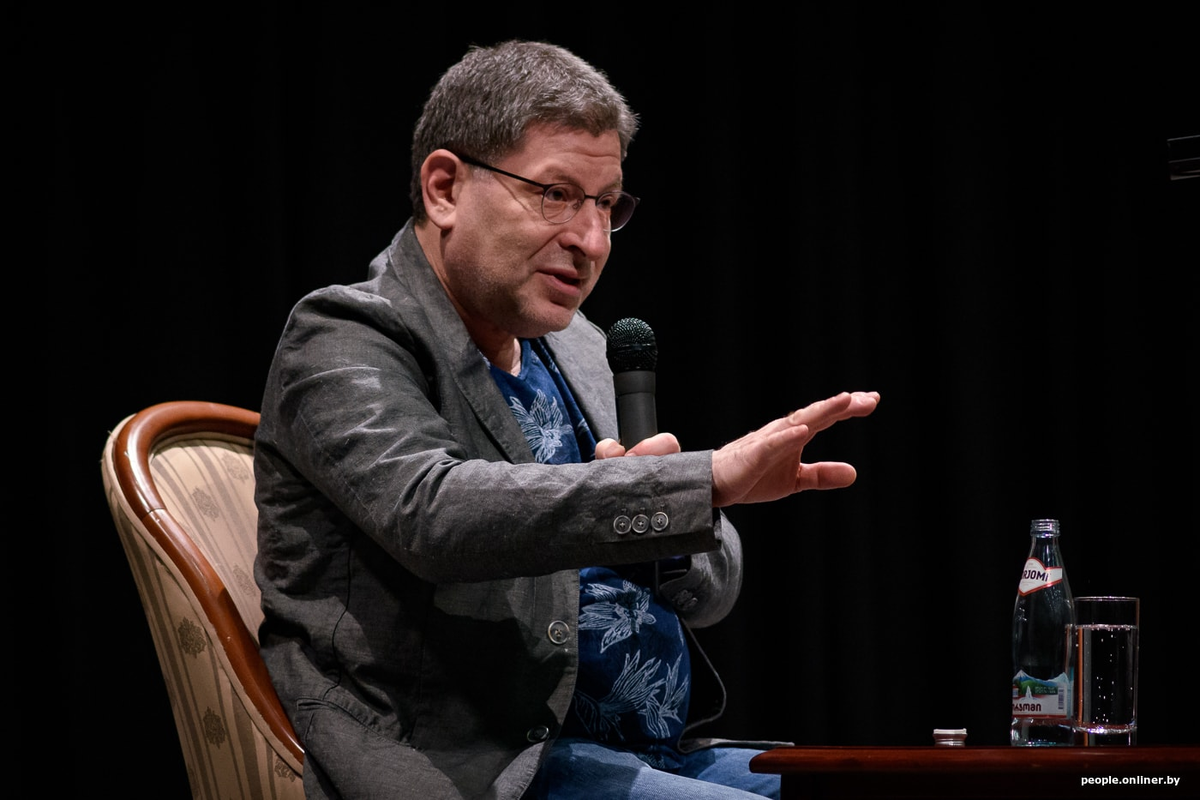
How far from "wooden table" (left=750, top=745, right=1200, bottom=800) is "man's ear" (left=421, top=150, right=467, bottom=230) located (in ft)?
2.84

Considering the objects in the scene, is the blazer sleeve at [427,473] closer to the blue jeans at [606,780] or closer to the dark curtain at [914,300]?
the blue jeans at [606,780]

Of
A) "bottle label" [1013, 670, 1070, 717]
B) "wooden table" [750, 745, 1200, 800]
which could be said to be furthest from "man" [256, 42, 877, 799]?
"bottle label" [1013, 670, 1070, 717]

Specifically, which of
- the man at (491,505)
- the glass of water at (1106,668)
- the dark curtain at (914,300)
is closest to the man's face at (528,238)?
the man at (491,505)

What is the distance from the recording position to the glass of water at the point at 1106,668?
1506mm

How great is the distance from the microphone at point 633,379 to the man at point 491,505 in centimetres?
11

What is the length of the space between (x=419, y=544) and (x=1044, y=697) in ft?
2.71

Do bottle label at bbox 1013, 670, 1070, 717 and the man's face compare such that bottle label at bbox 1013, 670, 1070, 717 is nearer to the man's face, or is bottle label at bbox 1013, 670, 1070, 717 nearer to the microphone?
the microphone

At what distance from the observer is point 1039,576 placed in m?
1.55

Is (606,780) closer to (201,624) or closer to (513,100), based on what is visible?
(201,624)

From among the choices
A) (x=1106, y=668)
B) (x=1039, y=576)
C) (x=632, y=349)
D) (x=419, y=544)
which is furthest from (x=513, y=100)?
(x=1106, y=668)

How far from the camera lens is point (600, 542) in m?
1.16

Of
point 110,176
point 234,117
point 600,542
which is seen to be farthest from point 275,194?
point 600,542

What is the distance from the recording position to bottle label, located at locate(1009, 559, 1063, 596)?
1.55m

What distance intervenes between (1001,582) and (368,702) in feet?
6.70
